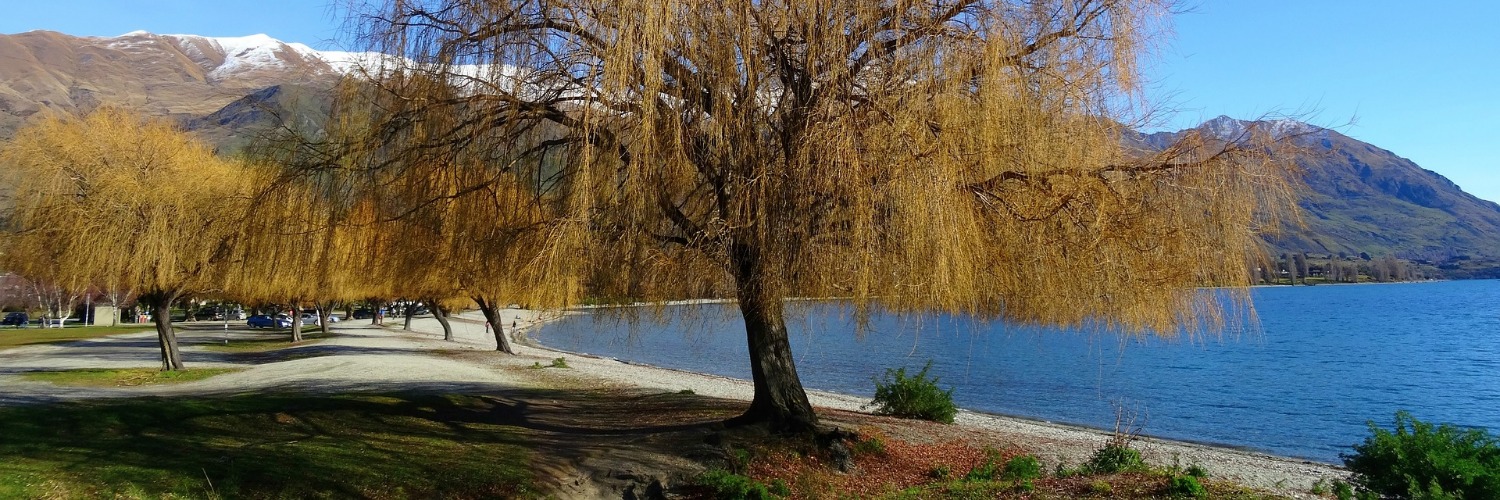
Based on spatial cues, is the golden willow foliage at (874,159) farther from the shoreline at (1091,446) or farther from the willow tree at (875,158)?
the shoreline at (1091,446)

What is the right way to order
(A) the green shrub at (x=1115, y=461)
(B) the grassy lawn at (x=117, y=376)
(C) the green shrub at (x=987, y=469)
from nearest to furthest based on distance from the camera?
(A) the green shrub at (x=1115, y=461), (C) the green shrub at (x=987, y=469), (B) the grassy lawn at (x=117, y=376)

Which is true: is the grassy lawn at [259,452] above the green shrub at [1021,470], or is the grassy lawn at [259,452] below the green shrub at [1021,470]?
above

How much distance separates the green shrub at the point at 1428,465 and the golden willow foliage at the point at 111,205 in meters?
21.0

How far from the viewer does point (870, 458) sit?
10.4 meters

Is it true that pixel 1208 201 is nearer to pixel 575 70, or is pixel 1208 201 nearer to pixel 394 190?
pixel 575 70

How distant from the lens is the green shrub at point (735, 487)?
8414 millimetres

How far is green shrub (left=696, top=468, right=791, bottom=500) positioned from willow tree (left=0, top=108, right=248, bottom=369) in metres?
15.7

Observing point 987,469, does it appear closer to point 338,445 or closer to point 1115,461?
point 1115,461

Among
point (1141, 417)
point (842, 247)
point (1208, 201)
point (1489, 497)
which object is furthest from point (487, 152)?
point (1141, 417)

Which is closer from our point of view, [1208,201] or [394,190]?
[1208,201]

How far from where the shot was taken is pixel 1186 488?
741cm

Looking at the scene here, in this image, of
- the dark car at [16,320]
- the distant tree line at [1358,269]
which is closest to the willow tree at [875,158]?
the dark car at [16,320]

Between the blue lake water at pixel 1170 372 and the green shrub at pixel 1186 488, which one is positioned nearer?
the green shrub at pixel 1186 488

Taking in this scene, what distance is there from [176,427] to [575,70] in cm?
784
